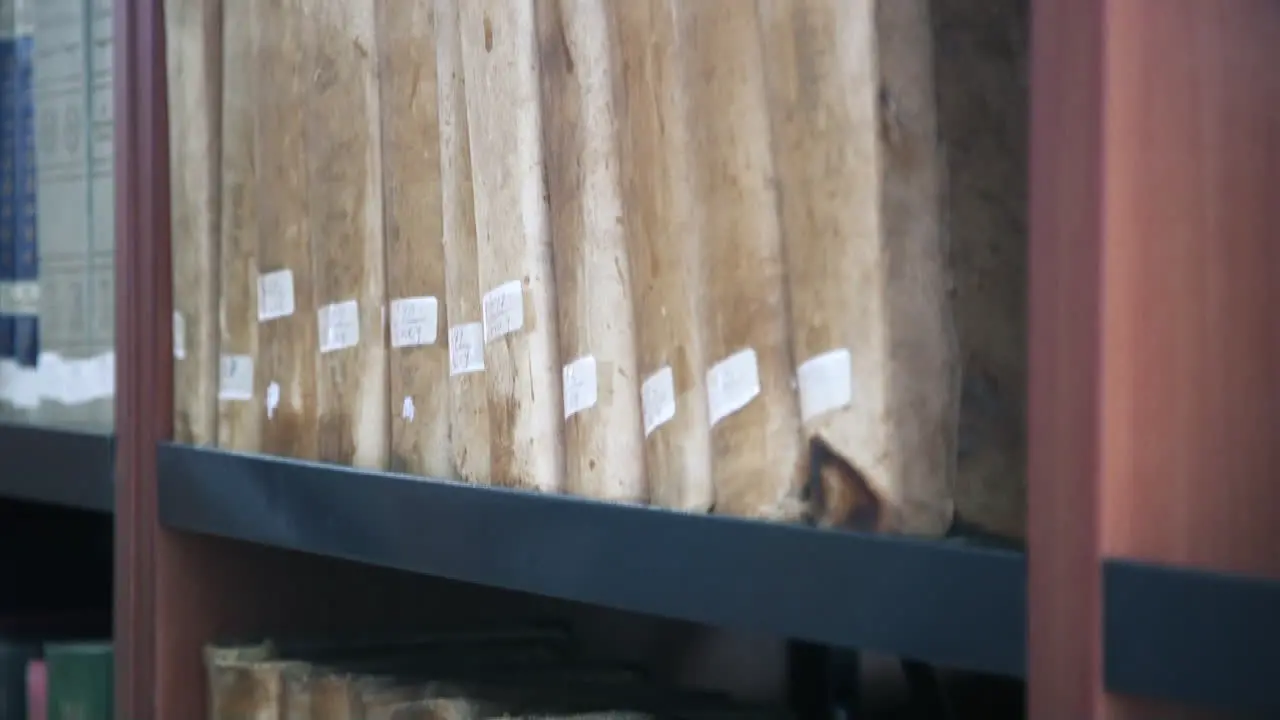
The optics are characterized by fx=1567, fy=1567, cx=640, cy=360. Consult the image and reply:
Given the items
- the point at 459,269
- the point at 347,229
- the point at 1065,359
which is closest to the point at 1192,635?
the point at 1065,359

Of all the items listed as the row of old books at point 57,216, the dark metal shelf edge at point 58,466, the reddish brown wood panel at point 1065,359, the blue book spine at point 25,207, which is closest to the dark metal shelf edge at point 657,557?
the reddish brown wood panel at point 1065,359

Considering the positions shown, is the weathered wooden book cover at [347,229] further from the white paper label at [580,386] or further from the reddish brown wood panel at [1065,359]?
the reddish brown wood panel at [1065,359]

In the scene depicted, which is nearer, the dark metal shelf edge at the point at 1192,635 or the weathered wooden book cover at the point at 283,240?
the dark metal shelf edge at the point at 1192,635

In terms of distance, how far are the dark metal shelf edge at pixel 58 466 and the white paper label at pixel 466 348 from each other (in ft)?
1.29

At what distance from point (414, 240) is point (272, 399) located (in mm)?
176

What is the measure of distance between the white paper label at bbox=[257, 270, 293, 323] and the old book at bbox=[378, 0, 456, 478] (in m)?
0.11

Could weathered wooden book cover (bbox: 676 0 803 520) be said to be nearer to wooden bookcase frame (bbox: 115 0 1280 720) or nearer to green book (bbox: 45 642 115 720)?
wooden bookcase frame (bbox: 115 0 1280 720)

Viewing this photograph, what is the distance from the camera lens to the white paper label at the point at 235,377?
975 millimetres

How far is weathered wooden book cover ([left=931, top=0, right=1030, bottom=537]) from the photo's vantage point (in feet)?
1.91

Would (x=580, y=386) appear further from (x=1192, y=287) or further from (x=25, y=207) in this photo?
(x=25, y=207)

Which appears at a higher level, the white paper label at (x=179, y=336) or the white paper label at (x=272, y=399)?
the white paper label at (x=179, y=336)

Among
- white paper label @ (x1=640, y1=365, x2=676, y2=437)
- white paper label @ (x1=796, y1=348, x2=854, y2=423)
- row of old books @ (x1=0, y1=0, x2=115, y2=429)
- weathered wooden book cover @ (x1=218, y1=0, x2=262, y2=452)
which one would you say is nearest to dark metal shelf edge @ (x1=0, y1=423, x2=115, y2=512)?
row of old books @ (x1=0, y1=0, x2=115, y2=429)

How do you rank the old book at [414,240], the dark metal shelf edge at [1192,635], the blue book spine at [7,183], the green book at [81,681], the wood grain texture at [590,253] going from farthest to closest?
the blue book spine at [7,183] < the green book at [81,681] < the old book at [414,240] < the wood grain texture at [590,253] < the dark metal shelf edge at [1192,635]

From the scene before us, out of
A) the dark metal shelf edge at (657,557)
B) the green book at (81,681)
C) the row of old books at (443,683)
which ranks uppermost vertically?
the dark metal shelf edge at (657,557)
